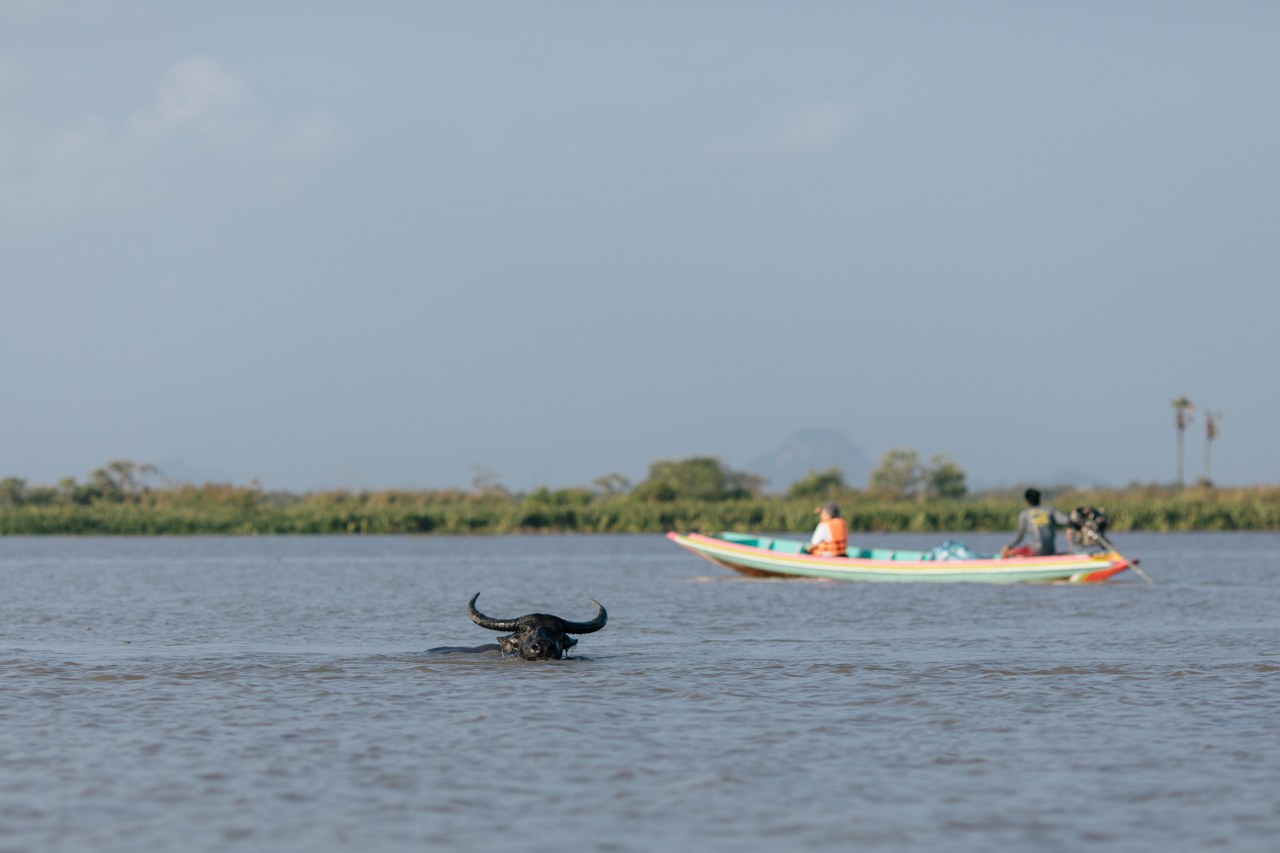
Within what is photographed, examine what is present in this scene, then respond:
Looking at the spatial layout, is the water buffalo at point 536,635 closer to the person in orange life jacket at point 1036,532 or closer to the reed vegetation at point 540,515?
the person in orange life jacket at point 1036,532

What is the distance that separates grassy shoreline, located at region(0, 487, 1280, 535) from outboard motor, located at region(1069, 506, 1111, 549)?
28528mm

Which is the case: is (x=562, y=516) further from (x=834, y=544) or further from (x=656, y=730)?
(x=656, y=730)

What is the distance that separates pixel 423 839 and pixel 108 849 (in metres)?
1.66

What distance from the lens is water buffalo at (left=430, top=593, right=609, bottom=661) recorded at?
16375 millimetres

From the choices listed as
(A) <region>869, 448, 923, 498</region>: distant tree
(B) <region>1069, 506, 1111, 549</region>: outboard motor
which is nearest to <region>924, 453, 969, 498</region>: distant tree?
(A) <region>869, 448, 923, 498</region>: distant tree

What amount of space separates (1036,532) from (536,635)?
16807 mm

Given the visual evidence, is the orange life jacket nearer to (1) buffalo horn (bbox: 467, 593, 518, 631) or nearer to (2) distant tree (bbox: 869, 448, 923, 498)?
(1) buffalo horn (bbox: 467, 593, 518, 631)

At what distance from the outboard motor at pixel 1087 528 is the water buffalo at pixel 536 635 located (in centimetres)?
1645

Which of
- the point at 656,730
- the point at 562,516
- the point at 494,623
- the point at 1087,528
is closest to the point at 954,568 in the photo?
the point at 1087,528

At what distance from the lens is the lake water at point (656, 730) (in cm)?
885

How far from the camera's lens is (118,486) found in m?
73.7

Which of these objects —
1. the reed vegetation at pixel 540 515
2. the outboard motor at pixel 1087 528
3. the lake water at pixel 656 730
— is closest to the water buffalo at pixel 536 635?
the lake water at pixel 656 730

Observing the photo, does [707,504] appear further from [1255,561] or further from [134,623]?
[134,623]

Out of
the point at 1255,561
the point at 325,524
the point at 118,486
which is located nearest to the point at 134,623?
the point at 1255,561
